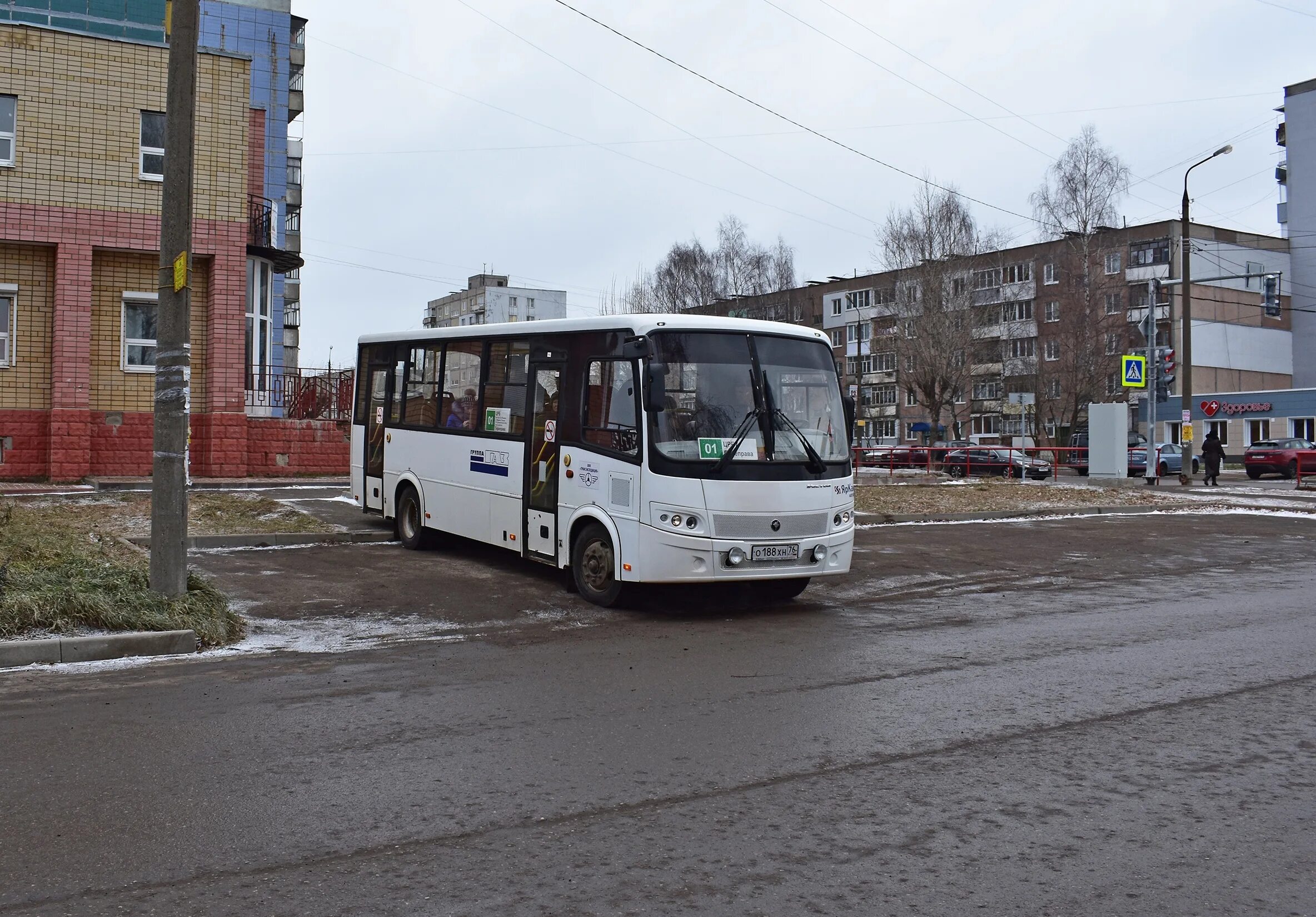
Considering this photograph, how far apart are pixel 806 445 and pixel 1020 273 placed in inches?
2969

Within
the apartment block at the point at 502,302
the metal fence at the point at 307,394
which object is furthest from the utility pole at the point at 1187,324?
the apartment block at the point at 502,302

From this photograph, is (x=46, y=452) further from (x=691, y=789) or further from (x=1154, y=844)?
(x=1154, y=844)

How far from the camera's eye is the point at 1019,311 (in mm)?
81625

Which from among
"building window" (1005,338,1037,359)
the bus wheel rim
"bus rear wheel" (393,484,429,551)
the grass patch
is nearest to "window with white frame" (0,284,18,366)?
"bus rear wheel" (393,484,429,551)

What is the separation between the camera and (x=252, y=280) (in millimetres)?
29719

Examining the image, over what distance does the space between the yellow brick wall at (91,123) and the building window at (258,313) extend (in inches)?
178

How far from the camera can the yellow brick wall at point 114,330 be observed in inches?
964

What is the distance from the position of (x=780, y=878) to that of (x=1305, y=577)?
1190 centimetres

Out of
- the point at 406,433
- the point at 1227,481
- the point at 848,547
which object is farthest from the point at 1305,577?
the point at 1227,481

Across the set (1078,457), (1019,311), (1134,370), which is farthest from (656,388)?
(1019,311)

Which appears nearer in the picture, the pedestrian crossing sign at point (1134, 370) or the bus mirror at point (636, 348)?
the bus mirror at point (636, 348)

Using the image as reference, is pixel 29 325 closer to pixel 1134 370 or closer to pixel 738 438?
pixel 738 438

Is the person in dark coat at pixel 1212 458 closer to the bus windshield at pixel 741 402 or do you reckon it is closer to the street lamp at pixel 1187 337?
the street lamp at pixel 1187 337

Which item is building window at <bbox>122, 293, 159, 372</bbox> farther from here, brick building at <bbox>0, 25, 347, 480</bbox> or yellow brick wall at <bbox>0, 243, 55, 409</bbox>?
yellow brick wall at <bbox>0, 243, 55, 409</bbox>
